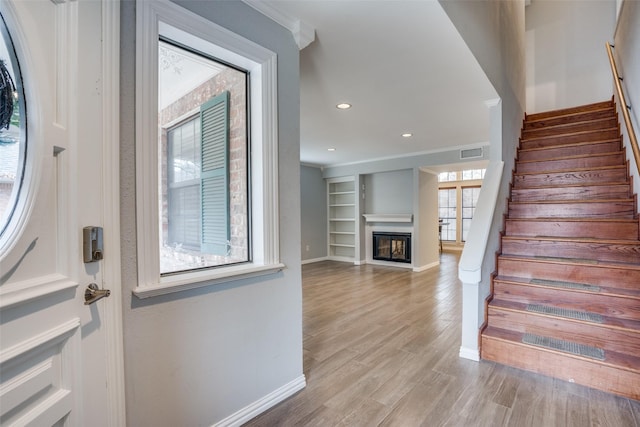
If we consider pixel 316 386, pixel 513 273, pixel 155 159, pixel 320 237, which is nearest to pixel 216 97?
pixel 155 159

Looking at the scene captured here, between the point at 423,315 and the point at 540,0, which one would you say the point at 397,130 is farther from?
the point at 540,0

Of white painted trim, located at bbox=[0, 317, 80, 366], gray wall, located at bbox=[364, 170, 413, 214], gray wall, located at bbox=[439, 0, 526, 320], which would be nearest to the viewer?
white painted trim, located at bbox=[0, 317, 80, 366]

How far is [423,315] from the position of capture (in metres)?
3.39

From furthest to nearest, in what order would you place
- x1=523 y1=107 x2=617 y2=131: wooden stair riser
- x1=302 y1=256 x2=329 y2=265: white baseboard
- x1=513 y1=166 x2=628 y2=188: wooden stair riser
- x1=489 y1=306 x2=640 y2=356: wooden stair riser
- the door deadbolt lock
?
x1=302 y1=256 x2=329 y2=265: white baseboard, x1=523 y1=107 x2=617 y2=131: wooden stair riser, x1=513 y1=166 x2=628 y2=188: wooden stair riser, x1=489 y1=306 x2=640 y2=356: wooden stair riser, the door deadbolt lock

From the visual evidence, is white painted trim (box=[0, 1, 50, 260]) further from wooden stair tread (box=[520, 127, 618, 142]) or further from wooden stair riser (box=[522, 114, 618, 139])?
wooden stair riser (box=[522, 114, 618, 139])

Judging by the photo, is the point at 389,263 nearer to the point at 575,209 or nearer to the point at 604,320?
the point at 575,209

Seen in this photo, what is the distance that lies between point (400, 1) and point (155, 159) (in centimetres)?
153

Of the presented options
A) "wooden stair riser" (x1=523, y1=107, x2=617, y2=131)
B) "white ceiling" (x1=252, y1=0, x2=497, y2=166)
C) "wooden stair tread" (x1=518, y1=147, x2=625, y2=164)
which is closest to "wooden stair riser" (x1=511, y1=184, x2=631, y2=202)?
"wooden stair tread" (x1=518, y1=147, x2=625, y2=164)

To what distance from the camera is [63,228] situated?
92 cm

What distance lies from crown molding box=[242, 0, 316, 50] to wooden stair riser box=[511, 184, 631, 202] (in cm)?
287

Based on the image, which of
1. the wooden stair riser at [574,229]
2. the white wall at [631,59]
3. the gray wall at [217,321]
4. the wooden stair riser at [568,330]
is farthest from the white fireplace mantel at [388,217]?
the gray wall at [217,321]

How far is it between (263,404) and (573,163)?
3927 millimetres

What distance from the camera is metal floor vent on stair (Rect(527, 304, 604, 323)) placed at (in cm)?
220

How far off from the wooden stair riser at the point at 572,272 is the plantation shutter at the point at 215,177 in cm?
256
